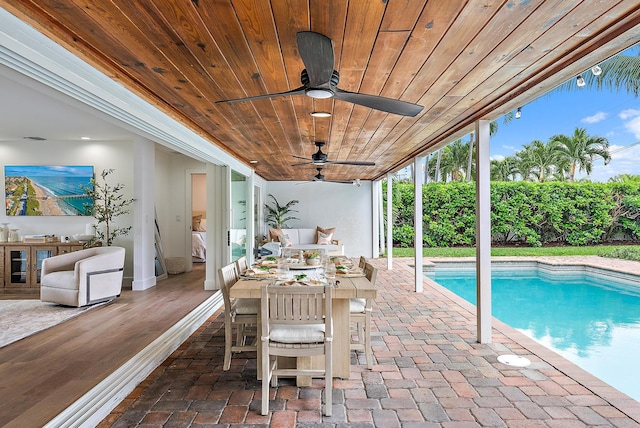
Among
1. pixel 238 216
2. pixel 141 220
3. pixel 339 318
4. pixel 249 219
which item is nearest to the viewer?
pixel 339 318

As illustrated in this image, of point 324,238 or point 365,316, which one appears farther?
point 324,238

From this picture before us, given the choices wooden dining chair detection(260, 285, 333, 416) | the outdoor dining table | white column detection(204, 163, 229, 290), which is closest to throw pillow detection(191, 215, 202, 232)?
white column detection(204, 163, 229, 290)

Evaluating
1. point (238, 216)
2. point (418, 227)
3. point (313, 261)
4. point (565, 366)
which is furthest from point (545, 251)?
point (313, 261)

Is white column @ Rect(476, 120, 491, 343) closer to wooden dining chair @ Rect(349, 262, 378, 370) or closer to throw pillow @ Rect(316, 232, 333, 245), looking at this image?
wooden dining chair @ Rect(349, 262, 378, 370)

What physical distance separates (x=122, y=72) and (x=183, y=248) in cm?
610

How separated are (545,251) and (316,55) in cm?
1095

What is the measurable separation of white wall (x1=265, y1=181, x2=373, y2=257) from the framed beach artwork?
506cm

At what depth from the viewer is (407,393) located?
267cm

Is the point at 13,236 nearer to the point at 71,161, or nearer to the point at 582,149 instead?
the point at 71,161

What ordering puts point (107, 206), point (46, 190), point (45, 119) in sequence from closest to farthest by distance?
point (45, 119), point (107, 206), point (46, 190)

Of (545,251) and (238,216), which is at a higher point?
(238,216)

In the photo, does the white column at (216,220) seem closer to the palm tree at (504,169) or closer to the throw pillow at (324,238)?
the throw pillow at (324,238)

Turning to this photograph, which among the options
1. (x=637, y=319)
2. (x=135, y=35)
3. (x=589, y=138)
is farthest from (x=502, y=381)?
(x=589, y=138)

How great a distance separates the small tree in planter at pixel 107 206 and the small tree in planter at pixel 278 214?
14.9ft
